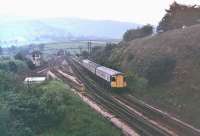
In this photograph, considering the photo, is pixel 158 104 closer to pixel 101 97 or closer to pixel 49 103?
pixel 101 97

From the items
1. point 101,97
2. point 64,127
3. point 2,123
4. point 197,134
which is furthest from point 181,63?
point 2,123

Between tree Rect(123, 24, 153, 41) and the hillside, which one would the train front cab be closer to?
the hillside

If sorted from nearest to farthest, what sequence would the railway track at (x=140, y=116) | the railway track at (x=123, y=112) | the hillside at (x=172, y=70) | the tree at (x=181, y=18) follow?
the railway track at (x=123, y=112) < the railway track at (x=140, y=116) < the hillside at (x=172, y=70) < the tree at (x=181, y=18)

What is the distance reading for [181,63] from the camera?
171 ft

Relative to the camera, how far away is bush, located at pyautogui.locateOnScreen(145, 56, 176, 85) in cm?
5131

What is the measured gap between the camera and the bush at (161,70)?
5131 centimetres

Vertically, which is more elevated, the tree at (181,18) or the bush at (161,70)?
the tree at (181,18)

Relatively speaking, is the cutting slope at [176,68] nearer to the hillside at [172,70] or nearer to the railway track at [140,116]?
the hillside at [172,70]

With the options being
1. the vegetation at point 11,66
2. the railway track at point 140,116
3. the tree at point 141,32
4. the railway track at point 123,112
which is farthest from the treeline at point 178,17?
the railway track at point 140,116

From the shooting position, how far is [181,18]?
285ft

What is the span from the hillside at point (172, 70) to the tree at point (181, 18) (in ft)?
58.3

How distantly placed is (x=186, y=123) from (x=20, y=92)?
15.4 m

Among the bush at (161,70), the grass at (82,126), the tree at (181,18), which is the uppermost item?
the tree at (181,18)

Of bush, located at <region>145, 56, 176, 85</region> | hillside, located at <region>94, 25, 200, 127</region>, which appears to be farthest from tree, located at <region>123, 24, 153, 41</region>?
bush, located at <region>145, 56, 176, 85</region>
